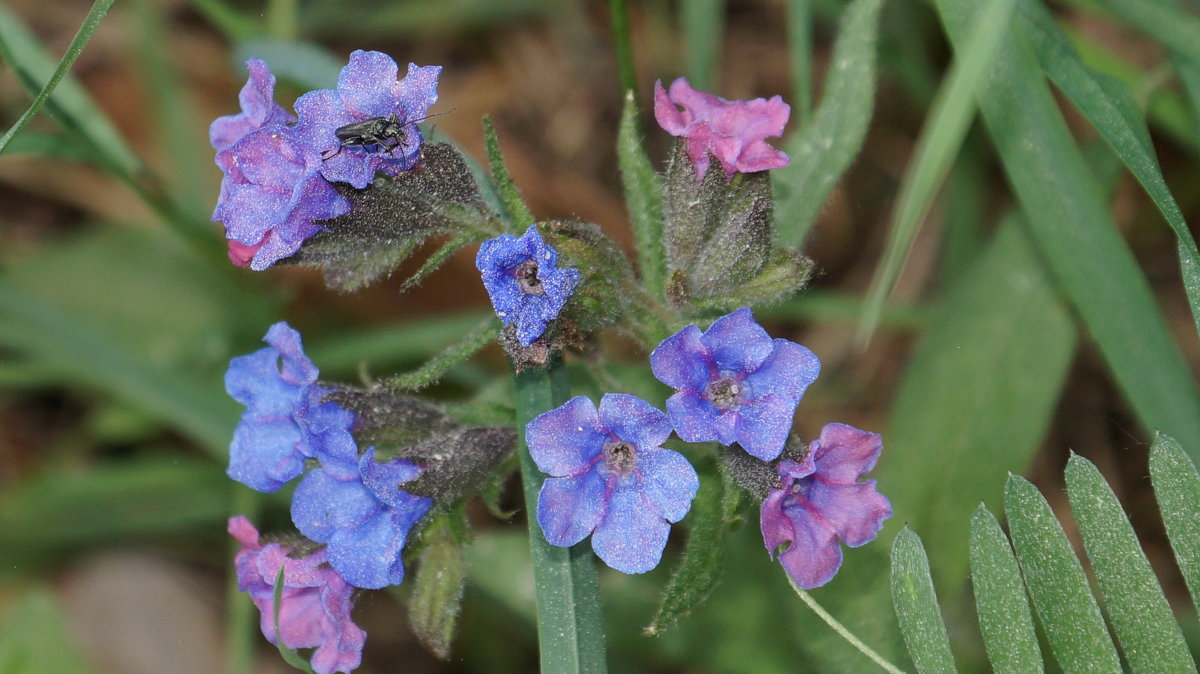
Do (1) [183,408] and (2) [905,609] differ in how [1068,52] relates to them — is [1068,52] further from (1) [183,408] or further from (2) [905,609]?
→ (1) [183,408]

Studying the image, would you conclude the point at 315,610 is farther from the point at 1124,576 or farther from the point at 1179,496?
the point at 1179,496

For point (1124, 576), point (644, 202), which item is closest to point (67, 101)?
point (644, 202)

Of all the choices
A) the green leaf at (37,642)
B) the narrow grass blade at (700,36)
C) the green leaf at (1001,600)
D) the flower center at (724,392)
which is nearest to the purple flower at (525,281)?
the flower center at (724,392)

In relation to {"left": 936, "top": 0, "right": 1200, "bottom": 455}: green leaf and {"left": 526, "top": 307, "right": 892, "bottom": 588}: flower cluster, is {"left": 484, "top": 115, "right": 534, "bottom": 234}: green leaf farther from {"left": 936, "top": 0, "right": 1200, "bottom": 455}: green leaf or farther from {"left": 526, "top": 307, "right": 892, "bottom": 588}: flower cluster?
{"left": 936, "top": 0, "right": 1200, "bottom": 455}: green leaf

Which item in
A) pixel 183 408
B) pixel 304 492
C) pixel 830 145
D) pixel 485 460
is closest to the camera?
pixel 304 492

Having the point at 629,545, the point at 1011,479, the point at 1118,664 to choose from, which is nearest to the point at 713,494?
the point at 629,545
